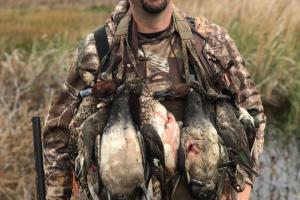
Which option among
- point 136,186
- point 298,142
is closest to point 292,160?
point 298,142

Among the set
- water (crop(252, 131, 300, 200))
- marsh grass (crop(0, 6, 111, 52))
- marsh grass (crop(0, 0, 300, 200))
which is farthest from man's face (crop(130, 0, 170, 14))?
marsh grass (crop(0, 6, 111, 52))

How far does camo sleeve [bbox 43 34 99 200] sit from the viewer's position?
110 inches

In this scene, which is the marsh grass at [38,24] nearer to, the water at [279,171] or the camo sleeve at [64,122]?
the water at [279,171]

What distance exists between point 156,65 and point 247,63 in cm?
586

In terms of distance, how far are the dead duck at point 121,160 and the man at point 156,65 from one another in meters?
0.25

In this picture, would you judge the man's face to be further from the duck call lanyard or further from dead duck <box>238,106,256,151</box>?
dead duck <box>238,106,256,151</box>

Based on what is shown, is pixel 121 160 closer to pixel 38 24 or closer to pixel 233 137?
pixel 233 137

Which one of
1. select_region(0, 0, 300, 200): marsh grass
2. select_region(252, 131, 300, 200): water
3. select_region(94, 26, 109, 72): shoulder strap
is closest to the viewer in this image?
select_region(94, 26, 109, 72): shoulder strap

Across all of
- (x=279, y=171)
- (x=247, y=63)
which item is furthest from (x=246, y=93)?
(x=247, y=63)

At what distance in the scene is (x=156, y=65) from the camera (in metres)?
2.67

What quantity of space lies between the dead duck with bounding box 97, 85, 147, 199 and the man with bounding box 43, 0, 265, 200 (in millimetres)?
247

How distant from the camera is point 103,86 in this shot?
2465 millimetres

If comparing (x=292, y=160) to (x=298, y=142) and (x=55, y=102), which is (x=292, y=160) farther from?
(x=55, y=102)

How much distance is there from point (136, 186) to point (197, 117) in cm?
34
